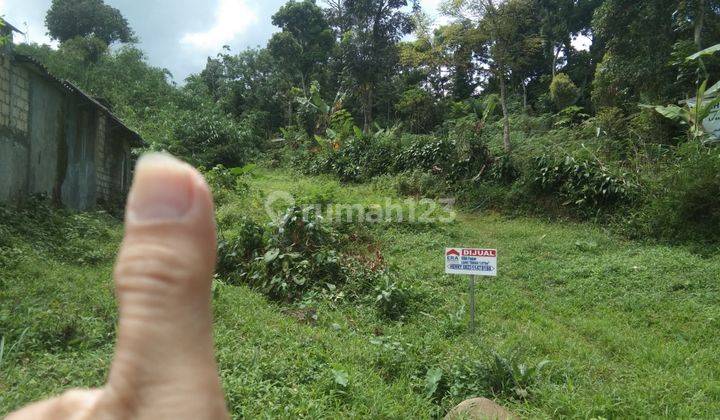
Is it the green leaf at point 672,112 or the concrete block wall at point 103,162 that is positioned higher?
the green leaf at point 672,112

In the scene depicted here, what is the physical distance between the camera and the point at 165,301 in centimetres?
54

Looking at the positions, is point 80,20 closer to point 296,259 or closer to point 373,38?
point 373,38

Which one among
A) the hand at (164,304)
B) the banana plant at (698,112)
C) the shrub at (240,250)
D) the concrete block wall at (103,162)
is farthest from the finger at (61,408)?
the concrete block wall at (103,162)

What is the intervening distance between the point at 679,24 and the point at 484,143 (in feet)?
15.8

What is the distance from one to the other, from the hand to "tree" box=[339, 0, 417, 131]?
18.2 metres

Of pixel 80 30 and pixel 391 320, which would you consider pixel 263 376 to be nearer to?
pixel 391 320

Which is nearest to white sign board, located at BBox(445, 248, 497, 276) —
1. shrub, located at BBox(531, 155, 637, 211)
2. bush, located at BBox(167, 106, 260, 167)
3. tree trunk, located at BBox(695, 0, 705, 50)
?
shrub, located at BBox(531, 155, 637, 211)

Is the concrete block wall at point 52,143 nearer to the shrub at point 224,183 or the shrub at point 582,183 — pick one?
the shrub at point 224,183

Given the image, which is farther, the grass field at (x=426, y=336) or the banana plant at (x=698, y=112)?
the banana plant at (x=698, y=112)

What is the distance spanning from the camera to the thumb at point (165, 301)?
1.71 ft

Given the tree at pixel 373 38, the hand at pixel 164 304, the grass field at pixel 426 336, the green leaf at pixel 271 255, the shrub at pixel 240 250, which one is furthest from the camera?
the tree at pixel 373 38

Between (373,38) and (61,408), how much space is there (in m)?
18.7

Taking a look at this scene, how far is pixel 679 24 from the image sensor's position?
1046cm

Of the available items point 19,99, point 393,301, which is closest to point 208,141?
point 19,99
